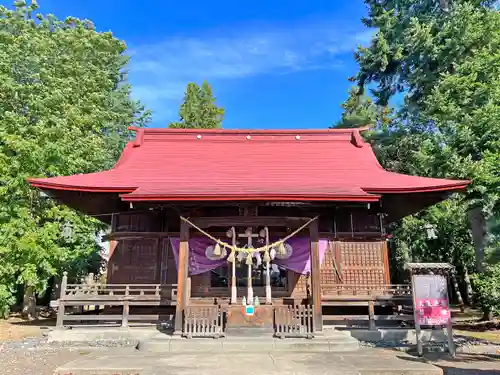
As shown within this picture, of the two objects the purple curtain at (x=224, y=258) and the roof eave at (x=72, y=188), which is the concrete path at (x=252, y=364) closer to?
the purple curtain at (x=224, y=258)

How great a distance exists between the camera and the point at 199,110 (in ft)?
109

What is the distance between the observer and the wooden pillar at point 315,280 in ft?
27.8

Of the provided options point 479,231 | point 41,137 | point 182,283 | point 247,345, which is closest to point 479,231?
point 479,231

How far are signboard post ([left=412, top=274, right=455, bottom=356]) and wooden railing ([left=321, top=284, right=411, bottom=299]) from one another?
5.92 ft

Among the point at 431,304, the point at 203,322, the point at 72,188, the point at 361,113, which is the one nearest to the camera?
the point at 431,304

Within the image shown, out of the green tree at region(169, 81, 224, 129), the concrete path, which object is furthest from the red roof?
the green tree at region(169, 81, 224, 129)

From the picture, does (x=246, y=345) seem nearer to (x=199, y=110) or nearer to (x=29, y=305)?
(x=29, y=305)

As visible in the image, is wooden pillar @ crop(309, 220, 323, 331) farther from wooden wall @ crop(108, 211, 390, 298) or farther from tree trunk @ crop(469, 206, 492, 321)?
tree trunk @ crop(469, 206, 492, 321)

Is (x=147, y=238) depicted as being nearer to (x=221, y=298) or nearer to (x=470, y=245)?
(x=221, y=298)

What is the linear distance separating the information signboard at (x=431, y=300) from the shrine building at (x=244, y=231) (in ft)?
5.60

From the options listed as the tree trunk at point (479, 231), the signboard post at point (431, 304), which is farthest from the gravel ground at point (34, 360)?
the tree trunk at point (479, 231)

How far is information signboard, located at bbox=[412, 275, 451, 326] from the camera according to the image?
→ 762 centimetres

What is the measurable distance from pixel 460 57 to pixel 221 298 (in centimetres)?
1412

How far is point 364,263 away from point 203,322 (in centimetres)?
554
